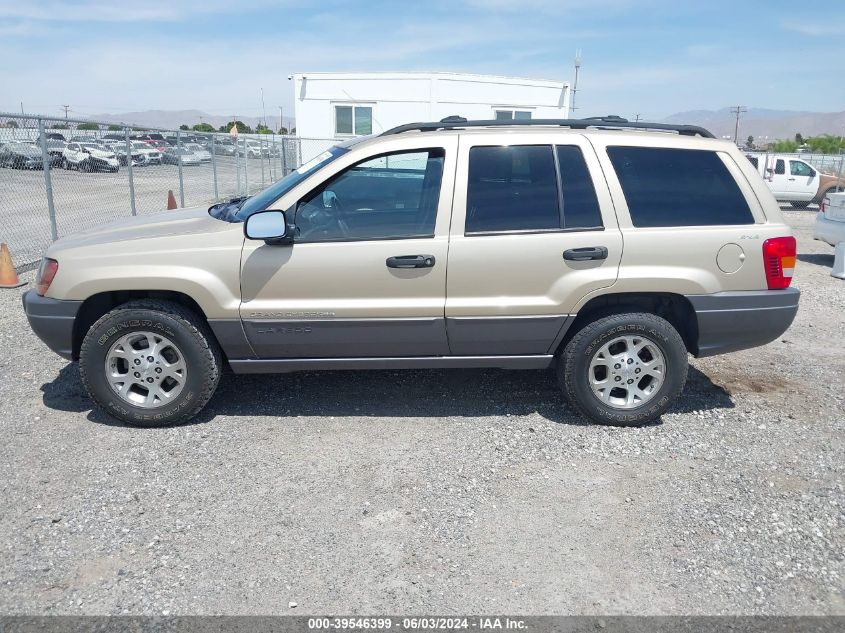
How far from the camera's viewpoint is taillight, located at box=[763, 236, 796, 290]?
436cm

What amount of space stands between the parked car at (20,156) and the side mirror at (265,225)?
684 cm

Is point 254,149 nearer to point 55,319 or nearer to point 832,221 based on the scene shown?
point 832,221

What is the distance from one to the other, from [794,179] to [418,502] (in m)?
22.0

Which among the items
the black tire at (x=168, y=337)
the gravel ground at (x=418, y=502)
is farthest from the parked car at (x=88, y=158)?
the black tire at (x=168, y=337)

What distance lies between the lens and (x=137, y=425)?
445 cm

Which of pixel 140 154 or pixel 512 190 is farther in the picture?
pixel 140 154

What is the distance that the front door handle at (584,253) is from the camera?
14.0 ft

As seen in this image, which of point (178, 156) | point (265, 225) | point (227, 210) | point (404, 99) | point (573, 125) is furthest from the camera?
point (404, 99)

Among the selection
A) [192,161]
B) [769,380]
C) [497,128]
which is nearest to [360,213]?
[497,128]

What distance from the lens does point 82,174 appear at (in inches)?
434

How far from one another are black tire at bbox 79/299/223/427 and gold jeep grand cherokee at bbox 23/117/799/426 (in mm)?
12

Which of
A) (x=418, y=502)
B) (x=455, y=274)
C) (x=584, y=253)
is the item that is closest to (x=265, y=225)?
(x=455, y=274)

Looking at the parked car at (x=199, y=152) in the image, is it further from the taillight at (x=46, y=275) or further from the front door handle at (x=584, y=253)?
the front door handle at (x=584, y=253)

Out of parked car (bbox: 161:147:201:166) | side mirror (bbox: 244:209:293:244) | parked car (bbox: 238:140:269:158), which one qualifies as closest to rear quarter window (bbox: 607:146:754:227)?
side mirror (bbox: 244:209:293:244)
